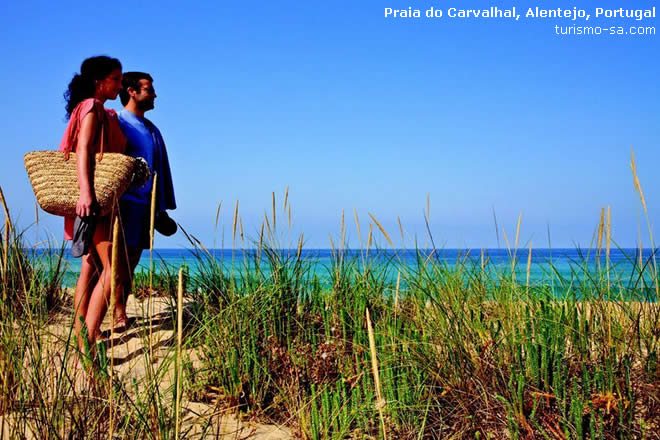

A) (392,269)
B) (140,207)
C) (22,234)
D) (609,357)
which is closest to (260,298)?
(392,269)

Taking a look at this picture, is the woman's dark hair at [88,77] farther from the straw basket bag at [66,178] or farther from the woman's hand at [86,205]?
the woman's hand at [86,205]

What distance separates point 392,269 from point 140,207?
1548mm

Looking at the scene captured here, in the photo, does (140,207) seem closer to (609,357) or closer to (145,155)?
(145,155)

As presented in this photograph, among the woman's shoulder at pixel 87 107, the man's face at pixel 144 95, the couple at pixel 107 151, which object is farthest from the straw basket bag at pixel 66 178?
the man's face at pixel 144 95

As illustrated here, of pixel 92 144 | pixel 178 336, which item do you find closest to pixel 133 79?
pixel 92 144

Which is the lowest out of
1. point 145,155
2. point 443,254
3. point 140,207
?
point 443,254

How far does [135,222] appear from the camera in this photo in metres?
3.62

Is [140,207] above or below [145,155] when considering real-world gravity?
below

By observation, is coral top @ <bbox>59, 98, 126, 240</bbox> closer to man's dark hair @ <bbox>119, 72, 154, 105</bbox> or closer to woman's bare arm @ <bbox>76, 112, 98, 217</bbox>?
woman's bare arm @ <bbox>76, 112, 98, 217</bbox>

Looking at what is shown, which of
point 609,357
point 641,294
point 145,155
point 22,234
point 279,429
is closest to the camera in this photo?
point 609,357

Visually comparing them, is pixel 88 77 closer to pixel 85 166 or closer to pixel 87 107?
pixel 87 107

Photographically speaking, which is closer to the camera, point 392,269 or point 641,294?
point 641,294

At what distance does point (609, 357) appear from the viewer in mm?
2174

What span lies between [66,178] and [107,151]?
0.94ft
